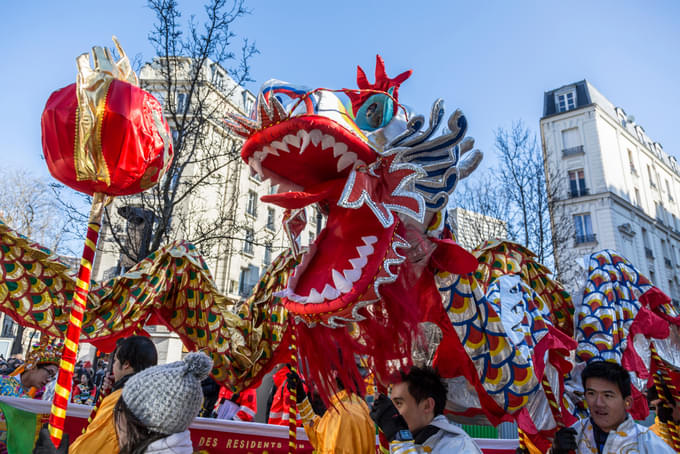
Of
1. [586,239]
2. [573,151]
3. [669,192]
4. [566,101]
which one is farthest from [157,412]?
[669,192]

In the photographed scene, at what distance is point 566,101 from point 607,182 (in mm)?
5777

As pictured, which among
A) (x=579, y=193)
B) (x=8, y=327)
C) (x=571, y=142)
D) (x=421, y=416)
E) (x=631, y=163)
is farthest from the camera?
(x=631, y=163)

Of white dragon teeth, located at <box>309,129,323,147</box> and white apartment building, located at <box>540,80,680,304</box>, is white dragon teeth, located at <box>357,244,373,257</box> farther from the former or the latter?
white apartment building, located at <box>540,80,680,304</box>

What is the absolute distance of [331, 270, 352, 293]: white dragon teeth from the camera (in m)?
1.61

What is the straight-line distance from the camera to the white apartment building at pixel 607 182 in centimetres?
2398

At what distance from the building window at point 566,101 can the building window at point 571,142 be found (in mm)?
1621

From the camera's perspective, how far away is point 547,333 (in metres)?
2.34

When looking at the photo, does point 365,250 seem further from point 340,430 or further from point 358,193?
point 340,430

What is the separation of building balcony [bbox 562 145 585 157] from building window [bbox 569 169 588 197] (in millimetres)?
895

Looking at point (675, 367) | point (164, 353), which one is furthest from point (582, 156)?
point (675, 367)

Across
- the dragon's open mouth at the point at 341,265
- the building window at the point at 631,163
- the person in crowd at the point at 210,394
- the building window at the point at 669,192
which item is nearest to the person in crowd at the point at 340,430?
the dragon's open mouth at the point at 341,265

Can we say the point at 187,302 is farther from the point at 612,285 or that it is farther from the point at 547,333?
the point at 612,285

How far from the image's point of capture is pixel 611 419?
249 cm

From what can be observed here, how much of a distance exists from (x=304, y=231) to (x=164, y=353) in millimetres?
18001
